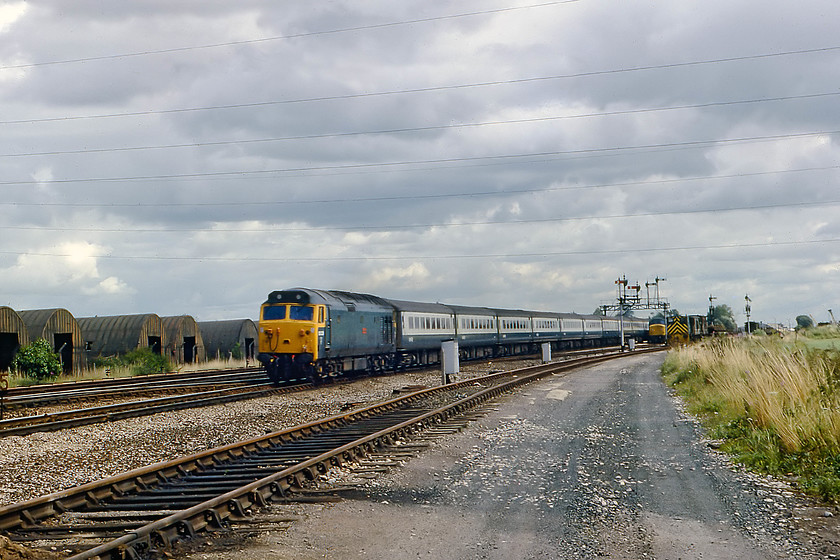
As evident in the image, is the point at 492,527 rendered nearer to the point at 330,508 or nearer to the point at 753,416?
the point at 330,508

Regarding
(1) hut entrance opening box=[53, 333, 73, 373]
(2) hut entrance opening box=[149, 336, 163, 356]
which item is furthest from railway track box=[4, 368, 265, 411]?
(2) hut entrance opening box=[149, 336, 163, 356]

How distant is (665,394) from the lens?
2302cm

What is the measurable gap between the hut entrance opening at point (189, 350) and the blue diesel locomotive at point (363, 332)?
15.8 metres

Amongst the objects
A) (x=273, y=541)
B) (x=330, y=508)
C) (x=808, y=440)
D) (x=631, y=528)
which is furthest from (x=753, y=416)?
(x=273, y=541)

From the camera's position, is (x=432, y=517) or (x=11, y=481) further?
(x=11, y=481)

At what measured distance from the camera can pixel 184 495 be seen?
8.86 m

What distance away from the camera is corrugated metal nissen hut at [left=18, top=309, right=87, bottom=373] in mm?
35812

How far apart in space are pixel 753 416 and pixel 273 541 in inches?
379

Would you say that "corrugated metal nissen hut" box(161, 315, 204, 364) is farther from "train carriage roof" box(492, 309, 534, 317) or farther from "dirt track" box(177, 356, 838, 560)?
"dirt track" box(177, 356, 838, 560)

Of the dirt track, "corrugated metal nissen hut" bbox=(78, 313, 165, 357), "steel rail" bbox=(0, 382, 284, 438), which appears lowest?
the dirt track

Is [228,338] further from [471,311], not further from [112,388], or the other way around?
[112,388]

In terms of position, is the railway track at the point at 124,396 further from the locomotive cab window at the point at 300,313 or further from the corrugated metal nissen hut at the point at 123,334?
the corrugated metal nissen hut at the point at 123,334

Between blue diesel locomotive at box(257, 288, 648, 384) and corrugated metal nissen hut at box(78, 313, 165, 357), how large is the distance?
14.8 meters

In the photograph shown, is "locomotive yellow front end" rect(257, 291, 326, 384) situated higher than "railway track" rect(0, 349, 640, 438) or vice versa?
"locomotive yellow front end" rect(257, 291, 326, 384)
